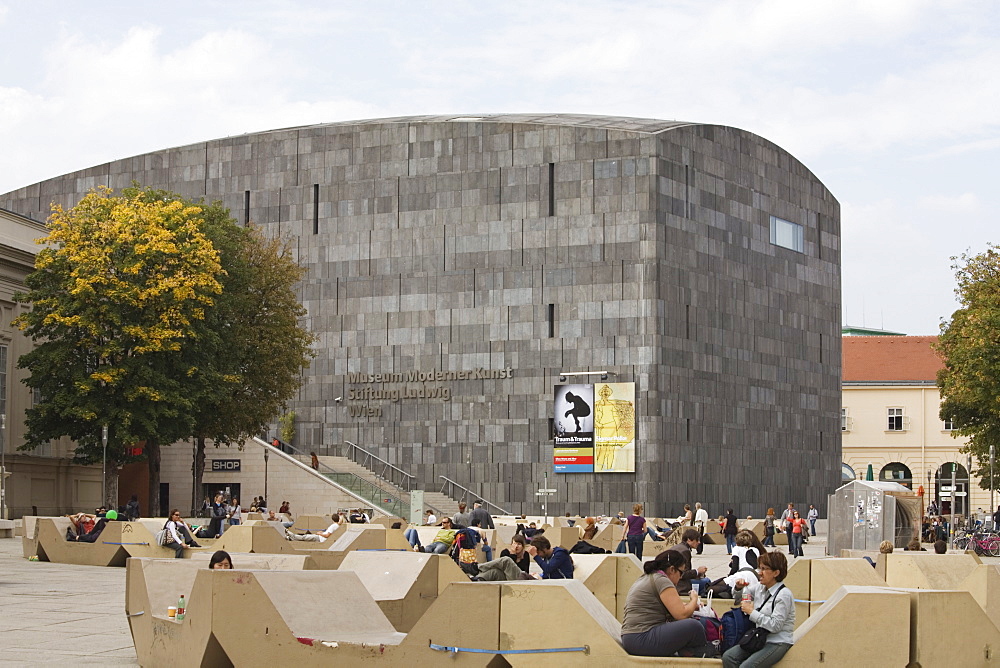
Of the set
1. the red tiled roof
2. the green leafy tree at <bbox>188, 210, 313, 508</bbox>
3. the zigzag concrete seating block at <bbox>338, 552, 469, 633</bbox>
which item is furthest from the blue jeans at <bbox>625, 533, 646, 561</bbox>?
the red tiled roof

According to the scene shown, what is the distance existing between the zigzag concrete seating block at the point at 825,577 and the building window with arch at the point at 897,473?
84.5 meters

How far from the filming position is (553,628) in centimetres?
1098

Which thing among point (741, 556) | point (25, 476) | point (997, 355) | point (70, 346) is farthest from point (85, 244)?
point (741, 556)

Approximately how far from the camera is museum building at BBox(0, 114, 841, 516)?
64438 mm

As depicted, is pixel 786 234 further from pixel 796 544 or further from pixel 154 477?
pixel 154 477

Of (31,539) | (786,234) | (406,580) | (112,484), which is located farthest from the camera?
(786,234)

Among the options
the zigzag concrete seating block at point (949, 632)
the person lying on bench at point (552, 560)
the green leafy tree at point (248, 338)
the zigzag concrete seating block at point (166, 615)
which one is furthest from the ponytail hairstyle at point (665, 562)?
the green leafy tree at point (248, 338)

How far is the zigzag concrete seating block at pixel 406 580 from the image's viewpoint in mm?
15469

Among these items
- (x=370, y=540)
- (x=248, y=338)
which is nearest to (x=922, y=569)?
(x=370, y=540)

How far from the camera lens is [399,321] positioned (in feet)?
226

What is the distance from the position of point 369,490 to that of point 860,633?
2063 inches

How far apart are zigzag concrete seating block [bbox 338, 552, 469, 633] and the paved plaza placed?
8.72ft

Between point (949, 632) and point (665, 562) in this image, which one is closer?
point (949, 632)

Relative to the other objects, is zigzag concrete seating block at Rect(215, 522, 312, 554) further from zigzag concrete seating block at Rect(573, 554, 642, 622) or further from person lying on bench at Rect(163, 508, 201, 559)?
zigzag concrete seating block at Rect(573, 554, 642, 622)
